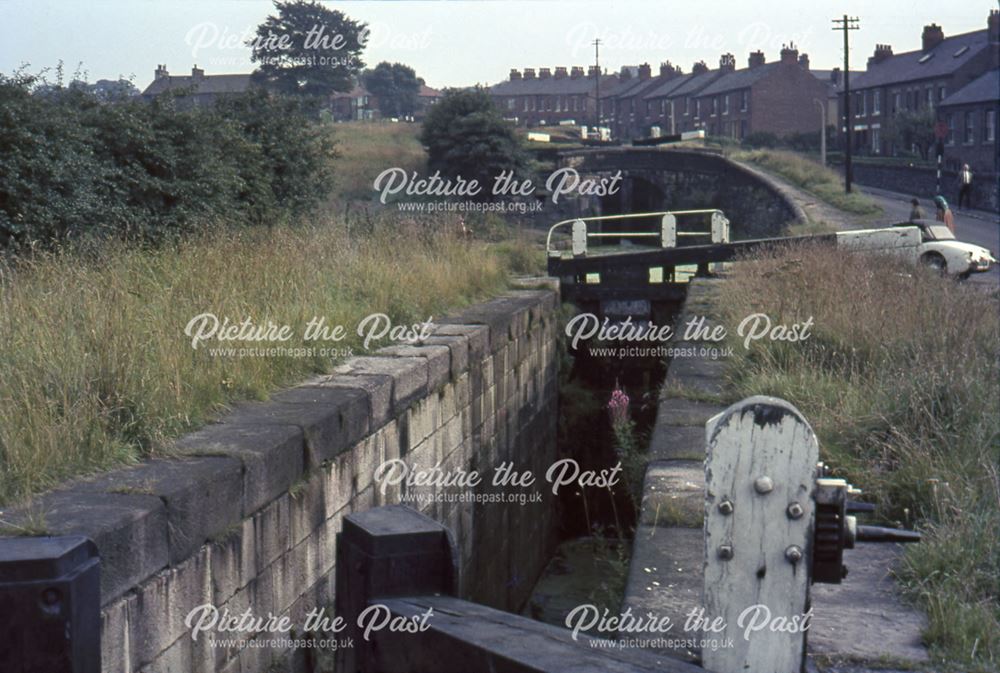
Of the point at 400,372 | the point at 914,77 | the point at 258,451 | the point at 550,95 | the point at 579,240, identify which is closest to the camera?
the point at 258,451

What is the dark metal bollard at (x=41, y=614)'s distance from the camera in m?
1.86

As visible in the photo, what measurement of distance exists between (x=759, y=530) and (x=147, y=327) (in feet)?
13.6

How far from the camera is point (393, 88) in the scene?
102 meters

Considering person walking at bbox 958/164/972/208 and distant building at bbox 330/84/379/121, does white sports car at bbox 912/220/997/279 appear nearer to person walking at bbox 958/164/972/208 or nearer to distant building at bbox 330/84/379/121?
person walking at bbox 958/164/972/208

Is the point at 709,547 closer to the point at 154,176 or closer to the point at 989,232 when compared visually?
the point at 154,176

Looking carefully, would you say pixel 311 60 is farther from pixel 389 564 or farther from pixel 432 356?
pixel 389 564

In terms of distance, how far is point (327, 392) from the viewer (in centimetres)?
633

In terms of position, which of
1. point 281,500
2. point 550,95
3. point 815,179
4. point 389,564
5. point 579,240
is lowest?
point 281,500

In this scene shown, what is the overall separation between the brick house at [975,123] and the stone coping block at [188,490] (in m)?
48.4

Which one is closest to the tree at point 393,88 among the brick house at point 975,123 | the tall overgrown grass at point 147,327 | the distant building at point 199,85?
the distant building at point 199,85

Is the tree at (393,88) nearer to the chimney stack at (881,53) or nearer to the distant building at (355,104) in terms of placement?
the distant building at (355,104)

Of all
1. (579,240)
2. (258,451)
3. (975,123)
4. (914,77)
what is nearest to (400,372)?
(258,451)

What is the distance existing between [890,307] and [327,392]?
4.65 m

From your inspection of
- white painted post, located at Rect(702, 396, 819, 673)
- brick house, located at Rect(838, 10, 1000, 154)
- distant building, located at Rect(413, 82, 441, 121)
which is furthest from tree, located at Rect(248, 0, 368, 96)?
distant building, located at Rect(413, 82, 441, 121)
